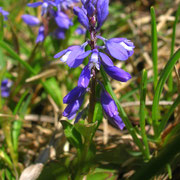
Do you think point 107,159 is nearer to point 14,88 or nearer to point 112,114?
point 112,114

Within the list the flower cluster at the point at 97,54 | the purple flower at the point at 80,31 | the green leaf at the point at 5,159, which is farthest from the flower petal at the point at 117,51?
the purple flower at the point at 80,31

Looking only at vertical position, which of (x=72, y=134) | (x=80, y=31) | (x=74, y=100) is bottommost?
(x=72, y=134)

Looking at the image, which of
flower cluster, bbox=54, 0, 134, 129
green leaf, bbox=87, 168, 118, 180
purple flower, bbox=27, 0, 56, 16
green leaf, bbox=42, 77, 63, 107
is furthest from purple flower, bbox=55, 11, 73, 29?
green leaf, bbox=87, 168, 118, 180

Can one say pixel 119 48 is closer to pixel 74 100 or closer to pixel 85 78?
pixel 85 78

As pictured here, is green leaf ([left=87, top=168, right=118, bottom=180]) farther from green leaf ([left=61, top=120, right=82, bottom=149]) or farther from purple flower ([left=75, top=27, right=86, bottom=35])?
purple flower ([left=75, top=27, right=86, bottom=35])

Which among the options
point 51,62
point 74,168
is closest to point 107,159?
point 74,168

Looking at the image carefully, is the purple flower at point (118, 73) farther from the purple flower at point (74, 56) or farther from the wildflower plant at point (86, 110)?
the purple flower at point (74, 56)

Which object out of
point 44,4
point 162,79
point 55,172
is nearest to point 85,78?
point 162,79
